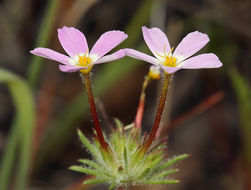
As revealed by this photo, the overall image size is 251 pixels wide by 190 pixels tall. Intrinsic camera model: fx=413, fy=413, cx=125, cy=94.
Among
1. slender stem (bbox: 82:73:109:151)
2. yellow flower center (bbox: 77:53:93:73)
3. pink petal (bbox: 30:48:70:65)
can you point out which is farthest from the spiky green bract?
pink petal (bbox: 30:48:70:65)

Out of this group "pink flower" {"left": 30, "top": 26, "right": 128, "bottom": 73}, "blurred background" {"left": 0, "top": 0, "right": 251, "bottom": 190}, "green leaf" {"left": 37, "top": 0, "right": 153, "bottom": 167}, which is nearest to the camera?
"pink flower" {"left": 30, "top": 26, "right": 128, "bottom": 73}

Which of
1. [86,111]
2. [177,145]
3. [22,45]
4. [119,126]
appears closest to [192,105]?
[177,145]

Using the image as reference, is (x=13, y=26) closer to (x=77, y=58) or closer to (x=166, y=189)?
(x=166, y=189)

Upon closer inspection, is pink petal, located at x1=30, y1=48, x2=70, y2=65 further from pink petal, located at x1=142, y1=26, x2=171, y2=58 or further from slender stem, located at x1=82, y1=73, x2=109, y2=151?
pink petal, located at x1=142, y1=26, x2=171, y2=58

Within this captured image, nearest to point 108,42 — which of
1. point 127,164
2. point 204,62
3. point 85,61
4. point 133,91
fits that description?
point 85,61

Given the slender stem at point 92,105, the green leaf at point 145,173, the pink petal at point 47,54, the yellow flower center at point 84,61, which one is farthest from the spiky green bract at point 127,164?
the pink petal at point 47,54

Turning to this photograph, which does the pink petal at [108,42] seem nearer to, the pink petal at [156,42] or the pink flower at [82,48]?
the pink flower at [82,48]

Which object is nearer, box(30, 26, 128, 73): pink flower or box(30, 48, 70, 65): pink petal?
box(30, 48, 70, 65): pink petal

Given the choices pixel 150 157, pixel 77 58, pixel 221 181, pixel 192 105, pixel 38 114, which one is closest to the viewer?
pixel 77 58
